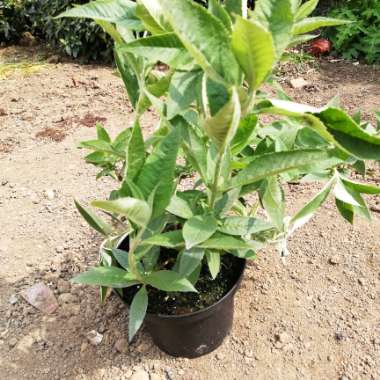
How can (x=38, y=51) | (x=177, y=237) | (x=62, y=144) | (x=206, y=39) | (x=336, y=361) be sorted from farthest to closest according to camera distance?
(x=38, y=51) < (x=62, y=144) < (x=336, y=361) < (x=177, y=237) < (x=206, y=39)

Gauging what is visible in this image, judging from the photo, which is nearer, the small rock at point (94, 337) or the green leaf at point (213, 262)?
the green leaf at point (213, 262)

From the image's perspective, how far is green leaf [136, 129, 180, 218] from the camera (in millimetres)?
962

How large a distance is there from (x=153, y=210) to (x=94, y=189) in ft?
5.02

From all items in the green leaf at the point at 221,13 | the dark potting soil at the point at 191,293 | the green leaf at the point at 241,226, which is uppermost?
the green leaf at the point at 221,13

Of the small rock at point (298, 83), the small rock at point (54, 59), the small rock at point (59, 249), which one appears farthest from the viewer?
the small rock at point (54, 59)

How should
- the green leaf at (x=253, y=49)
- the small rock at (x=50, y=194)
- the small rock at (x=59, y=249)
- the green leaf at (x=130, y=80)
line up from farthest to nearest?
1. the small rock at (x=50, y=194)
2. the small rock at (x=59, y=249)
3. the green leaf at (x=130, y=80)
4. the green leaf at (x=253, y=49)

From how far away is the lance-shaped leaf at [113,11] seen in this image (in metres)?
0.92

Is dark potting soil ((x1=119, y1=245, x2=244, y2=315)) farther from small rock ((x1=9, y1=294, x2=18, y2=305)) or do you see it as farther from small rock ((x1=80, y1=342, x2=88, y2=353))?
small rock ((x1=9, y1=294, x2=18, y2=305))

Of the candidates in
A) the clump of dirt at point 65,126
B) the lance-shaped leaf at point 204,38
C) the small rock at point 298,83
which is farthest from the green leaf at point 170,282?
the small rock at point 298,83

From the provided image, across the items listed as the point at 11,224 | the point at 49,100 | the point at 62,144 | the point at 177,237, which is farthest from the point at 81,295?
the point at 49,100

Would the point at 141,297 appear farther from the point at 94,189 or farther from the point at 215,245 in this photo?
the point at 94,189

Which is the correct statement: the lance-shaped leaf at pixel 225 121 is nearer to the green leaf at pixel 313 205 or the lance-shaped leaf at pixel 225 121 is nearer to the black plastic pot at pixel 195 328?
the green leaf at pixel 313 205

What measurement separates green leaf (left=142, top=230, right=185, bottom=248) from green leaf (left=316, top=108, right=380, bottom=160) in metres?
0.46

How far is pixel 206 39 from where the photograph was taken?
0.74 m
